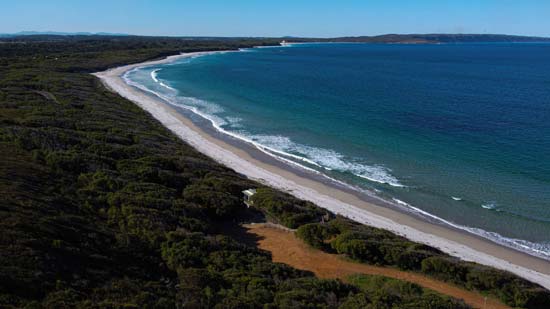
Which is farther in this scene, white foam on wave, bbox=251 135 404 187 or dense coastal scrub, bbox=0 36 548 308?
white foam on wave, bbox=251 135 404 187

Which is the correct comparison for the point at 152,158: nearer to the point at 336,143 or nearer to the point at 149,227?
the point at 149,227

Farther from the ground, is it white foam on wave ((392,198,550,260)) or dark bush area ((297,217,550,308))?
dark bush area ((297,217,550,308))

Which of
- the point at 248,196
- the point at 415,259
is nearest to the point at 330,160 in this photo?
the point at 248,196

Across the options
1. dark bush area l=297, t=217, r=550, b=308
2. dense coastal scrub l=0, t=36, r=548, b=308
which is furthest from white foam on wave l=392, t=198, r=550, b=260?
dense coastal scrub l=0, t=36, r=548, b=308

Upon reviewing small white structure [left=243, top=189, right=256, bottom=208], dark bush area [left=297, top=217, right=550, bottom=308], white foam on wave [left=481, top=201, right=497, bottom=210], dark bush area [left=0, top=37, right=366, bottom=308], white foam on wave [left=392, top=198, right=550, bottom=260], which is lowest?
white foam on wave [left=392, top=198, right=550, bottom=260]

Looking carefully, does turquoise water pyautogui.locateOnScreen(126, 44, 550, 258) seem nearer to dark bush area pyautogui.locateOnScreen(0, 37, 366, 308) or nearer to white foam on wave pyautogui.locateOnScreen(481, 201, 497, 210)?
white foam on wave pyautogui.locateOnScreen(481, 201, 497, 210)

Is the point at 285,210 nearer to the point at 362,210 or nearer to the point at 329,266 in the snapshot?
the point at 329,266

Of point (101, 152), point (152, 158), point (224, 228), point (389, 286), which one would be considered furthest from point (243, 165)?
point (389, 286)
